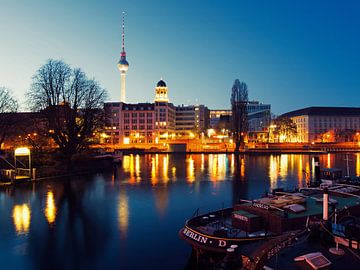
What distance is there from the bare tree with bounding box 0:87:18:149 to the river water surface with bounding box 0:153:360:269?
62.8 ft

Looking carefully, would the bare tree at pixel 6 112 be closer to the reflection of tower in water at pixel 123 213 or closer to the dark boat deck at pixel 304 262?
the reflection of tower in water at pixel 123 213

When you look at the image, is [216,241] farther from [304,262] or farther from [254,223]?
[304,262]

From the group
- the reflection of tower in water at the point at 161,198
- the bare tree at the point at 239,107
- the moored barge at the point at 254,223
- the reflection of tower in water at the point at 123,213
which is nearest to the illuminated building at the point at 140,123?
the bare tree at the point at 239,107

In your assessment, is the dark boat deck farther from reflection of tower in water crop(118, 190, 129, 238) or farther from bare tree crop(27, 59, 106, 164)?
bare tree crop(27, 59, 106, 164)

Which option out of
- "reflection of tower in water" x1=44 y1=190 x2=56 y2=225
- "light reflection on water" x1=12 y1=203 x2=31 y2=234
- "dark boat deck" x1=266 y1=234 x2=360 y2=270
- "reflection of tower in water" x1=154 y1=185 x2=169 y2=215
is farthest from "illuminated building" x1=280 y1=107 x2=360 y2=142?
"dark boat deck" x1=266 y1=234 x2=360 y2=270

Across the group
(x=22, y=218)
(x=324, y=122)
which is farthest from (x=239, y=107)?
(x=22, y=218)

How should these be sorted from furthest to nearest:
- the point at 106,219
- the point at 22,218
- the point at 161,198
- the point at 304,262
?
the point at 161,198 → the point at 22,218 → the point at 106,219 → the point at 304,262

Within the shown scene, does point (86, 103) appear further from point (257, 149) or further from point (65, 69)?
point (257, 149)

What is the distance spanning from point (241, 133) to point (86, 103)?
2988 inches

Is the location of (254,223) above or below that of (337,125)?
below

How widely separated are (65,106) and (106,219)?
37.8 m

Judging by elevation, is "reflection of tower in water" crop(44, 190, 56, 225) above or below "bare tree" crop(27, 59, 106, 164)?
below

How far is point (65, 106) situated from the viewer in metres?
60.9

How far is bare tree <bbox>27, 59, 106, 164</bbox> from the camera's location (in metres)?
60.0
